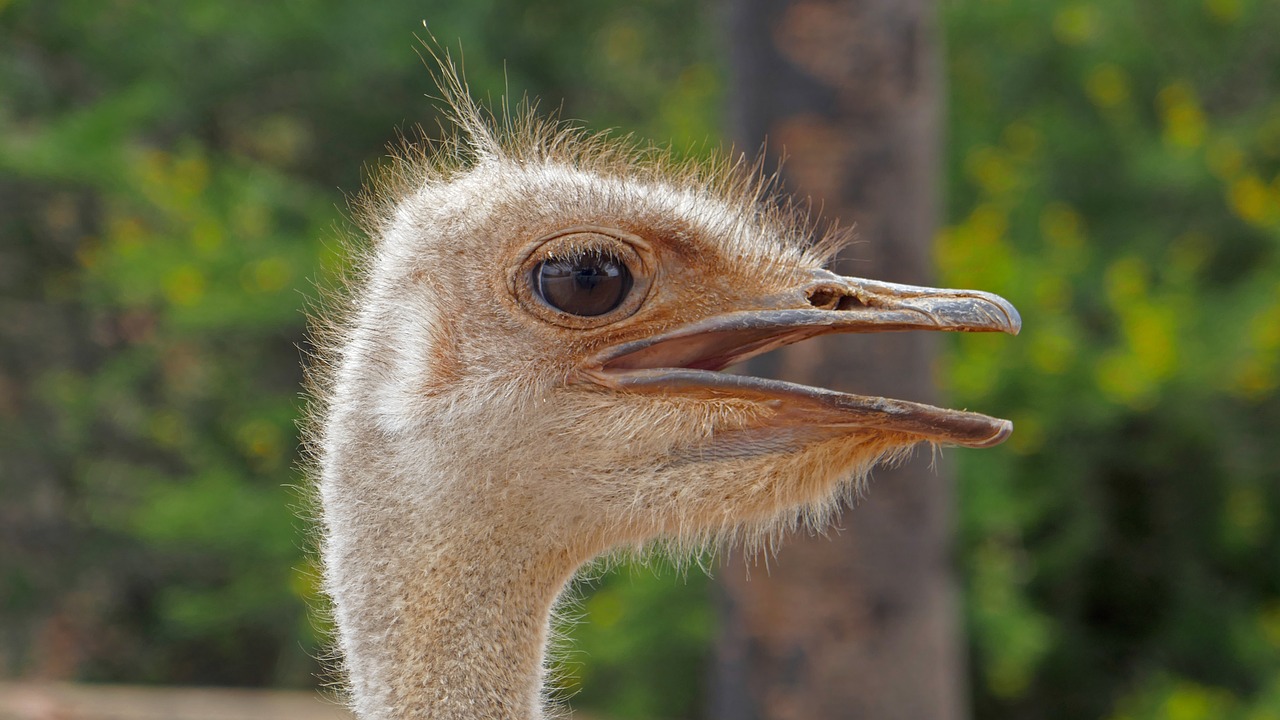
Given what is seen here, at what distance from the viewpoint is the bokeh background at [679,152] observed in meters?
6.06

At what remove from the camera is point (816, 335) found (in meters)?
2.16

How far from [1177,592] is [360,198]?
5106 millimetres

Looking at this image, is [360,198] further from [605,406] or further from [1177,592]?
[1177,592]

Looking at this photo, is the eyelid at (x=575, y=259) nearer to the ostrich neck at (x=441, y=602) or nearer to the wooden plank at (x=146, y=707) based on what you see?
the ostrich neck at (x=441, y=602)

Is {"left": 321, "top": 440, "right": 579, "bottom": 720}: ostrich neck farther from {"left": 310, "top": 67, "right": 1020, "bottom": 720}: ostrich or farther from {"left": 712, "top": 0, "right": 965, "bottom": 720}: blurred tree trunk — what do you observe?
{"left": 712, "top": 0, "right": 965, "bottom": 720}: blurred tree trunk

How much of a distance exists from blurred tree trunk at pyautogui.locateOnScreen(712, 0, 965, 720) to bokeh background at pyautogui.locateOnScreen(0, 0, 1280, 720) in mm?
1541

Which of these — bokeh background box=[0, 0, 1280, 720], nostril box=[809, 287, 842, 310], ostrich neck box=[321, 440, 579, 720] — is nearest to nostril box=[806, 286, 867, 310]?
nostril box=[809, 287, 842, 310]

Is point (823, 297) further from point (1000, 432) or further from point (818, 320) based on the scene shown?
point (1000, 432)

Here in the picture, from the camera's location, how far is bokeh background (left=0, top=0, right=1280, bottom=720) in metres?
6.06

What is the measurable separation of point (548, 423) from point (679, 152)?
13.4ft

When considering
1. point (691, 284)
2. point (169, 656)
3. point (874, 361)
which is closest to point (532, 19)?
point (169, 656)

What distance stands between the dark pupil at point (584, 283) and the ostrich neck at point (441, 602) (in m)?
0.30

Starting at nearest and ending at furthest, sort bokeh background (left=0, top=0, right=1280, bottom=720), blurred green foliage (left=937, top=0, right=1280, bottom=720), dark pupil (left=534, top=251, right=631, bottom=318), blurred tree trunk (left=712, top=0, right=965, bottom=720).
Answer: dark pupil (left=534, top=251, right=631, bottom=318) → blurred tree trunk (left=712, top=0, right=965, bottom=720) → blurred green foliage (left=937, top=0, right=1280, bottom=720) → bokeh background (left=0, top=0, right=1280, bottom=720)

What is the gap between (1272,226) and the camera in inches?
252
